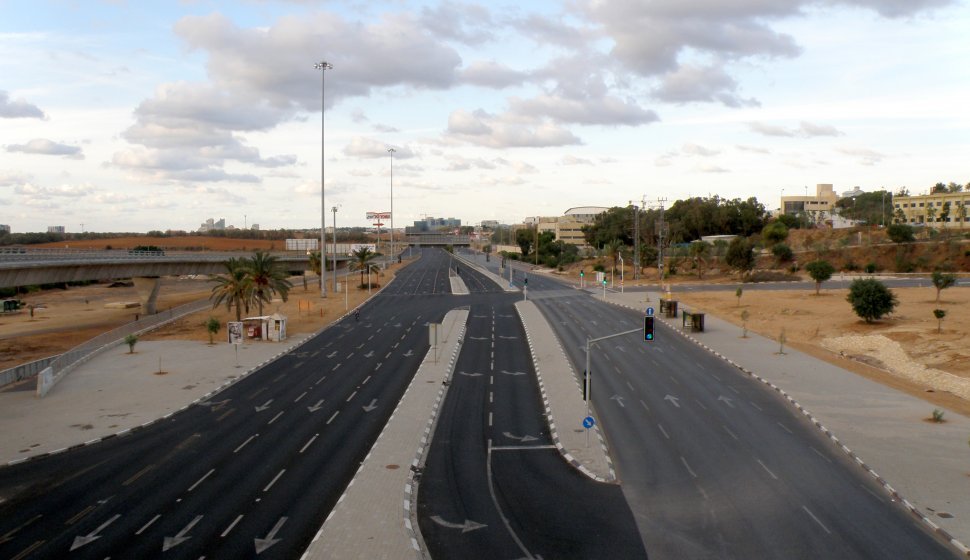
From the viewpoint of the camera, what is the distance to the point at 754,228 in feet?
572

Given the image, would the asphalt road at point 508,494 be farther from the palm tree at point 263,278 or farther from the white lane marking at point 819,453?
the palm tree at point 263,278

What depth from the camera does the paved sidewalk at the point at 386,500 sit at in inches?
742

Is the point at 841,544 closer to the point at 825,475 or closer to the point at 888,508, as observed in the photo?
the point at 888,508

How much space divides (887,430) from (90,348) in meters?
50.4

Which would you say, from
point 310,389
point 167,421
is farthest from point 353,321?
point 167,421

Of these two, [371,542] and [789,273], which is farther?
[789,273]

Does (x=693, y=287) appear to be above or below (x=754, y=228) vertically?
below

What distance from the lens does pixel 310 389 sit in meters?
38.8

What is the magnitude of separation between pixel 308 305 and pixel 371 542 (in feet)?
184

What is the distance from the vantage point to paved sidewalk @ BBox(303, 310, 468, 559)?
61.8 feet

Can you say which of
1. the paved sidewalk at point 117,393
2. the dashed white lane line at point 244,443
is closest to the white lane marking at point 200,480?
the dashed white lane line at point 244,443

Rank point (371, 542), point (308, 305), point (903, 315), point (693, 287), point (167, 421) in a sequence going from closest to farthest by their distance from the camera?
point (371, 542) < point (167, 421) < point (903, 315) < point (308, 305) < point (693, 287)

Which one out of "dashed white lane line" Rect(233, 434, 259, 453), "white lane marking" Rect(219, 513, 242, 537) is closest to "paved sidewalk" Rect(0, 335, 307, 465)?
"dashed white lane line" Rect(233, 434, 259, 453)

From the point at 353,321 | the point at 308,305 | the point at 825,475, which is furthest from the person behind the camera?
the point at 308,305
